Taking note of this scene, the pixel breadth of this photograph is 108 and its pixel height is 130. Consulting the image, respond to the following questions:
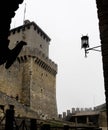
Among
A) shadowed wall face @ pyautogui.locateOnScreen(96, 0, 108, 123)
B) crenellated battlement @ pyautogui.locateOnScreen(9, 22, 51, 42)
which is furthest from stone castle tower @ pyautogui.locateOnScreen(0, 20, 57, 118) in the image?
shadowed wall face @ pyautogui.locateOnScreen(96, 0, 108, 123)

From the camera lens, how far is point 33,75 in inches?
1240

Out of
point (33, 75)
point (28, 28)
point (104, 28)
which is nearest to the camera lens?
point (104, 28)

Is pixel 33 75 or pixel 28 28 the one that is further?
pixel 28 28

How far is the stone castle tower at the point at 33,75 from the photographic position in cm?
2952

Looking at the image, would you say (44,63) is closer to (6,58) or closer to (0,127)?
(0,127)

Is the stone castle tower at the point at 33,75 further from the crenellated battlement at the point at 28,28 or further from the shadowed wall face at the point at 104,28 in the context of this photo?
the shadowed wall face at the point at 104,28

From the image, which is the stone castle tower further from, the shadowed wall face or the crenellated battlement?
the shadowed wall face

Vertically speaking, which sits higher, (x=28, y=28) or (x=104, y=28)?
(x=28, y=28)

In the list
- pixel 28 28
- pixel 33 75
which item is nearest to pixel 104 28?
pixel 33 75

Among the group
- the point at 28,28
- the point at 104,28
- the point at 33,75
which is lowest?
the point at 104,28

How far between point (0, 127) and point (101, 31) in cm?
853

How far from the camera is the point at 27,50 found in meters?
32.5

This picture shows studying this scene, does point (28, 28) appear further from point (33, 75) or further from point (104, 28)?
point (104, 28)

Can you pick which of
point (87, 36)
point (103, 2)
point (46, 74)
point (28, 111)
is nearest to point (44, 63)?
point (46, 74)
